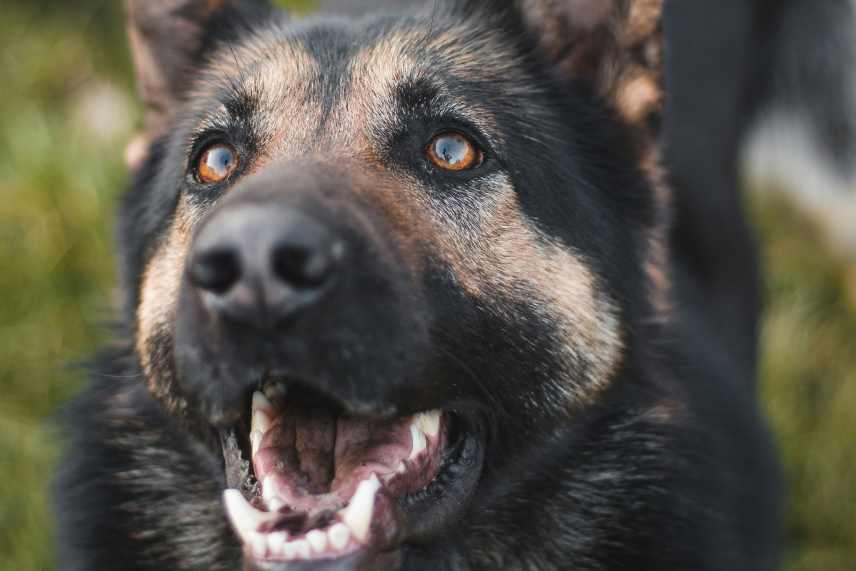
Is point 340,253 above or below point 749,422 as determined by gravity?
below

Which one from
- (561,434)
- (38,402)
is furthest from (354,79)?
(38,402)

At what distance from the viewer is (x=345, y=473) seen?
2.34 m

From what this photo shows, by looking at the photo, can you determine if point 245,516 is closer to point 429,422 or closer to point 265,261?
point 429,422

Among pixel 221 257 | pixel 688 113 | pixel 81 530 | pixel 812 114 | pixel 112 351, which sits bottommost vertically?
pixel 81 530

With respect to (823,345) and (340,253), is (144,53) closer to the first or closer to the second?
(340,253)

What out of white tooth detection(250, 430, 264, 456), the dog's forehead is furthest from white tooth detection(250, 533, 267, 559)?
the dog's forehead

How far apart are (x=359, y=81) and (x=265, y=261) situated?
2.55ft

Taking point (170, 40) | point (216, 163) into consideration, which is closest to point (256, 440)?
point (216, 163)

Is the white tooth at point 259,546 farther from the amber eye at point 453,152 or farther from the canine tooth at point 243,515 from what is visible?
the amber eye at point 453,152

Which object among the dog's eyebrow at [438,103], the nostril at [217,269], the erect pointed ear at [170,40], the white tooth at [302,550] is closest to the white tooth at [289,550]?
the white tooth at [302,550]

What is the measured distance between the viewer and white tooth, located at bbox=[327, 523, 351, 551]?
213cm

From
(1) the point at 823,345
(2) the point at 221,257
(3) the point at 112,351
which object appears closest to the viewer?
(2) the point at 221,257

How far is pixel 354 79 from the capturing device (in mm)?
2559

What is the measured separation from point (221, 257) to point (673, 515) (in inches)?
56.1
